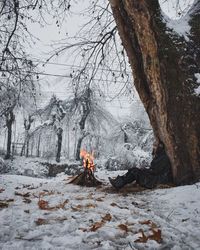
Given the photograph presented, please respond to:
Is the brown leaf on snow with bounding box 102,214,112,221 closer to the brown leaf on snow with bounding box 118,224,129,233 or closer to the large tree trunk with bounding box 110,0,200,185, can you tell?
the brown leaf on snow with bounding box 118,224,129,233

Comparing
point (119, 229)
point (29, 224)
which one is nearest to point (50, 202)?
point (29, 224)

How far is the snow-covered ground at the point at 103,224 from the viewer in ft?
8.05

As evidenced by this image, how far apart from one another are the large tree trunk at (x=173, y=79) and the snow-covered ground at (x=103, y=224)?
3.37ft

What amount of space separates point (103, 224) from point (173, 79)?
3353mm

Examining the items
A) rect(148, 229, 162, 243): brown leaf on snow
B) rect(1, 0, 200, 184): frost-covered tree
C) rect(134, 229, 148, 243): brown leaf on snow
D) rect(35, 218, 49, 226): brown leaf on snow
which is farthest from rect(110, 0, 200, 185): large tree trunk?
rect(35, 218, 49, 226): brown leaf on snow

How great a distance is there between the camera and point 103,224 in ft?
9.77

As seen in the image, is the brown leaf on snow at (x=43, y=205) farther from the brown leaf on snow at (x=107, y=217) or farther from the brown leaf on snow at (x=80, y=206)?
the brown leaf on snow at (x=107, y=217)

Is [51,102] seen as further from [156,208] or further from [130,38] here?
[156,208]

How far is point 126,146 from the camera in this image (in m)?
24.1

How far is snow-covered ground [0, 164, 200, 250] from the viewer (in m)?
2.46

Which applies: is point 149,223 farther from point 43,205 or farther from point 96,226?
point 43,205

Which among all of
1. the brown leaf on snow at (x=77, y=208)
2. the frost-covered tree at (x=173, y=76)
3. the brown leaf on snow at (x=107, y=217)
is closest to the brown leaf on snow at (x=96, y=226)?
the brown leaf on snow at (x=107, y=217)

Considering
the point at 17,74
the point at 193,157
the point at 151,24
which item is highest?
the point at 151,24

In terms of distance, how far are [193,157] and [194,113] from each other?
78 cm
